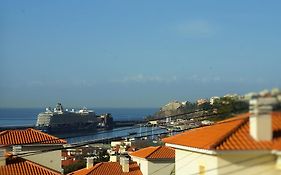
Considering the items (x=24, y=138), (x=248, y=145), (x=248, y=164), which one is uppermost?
(x=248, y=145)

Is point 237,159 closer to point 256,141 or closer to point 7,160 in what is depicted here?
point 256,141

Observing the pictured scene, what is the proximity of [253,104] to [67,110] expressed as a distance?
155 m

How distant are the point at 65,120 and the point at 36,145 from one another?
129068 mm

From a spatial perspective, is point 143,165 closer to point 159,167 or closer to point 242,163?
point 159,167

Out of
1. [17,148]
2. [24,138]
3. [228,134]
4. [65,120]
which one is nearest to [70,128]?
[65,120]

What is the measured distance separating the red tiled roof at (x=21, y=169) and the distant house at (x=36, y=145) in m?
3.40

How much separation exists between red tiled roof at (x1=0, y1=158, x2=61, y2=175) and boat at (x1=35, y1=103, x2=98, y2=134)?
111 metres

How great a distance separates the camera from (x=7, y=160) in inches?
858

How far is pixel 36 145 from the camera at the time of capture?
26172mm

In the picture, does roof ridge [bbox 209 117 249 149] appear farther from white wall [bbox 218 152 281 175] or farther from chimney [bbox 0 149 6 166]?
chimney [bbox 0 149 6 166]

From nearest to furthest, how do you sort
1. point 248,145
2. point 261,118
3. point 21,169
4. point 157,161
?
point 261,118 < point 248,145 < point 21,169 < point 157,161

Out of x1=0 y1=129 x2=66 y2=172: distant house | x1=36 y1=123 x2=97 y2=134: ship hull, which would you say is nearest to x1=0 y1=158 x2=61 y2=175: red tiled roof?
x1=0 y1=129 x2=66 y2=172: distant house

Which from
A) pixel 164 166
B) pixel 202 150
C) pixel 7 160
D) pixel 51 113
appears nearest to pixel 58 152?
pixel 7 160

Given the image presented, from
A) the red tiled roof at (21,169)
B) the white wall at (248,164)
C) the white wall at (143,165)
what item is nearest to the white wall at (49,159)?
the red tiled roof at (21,169)
